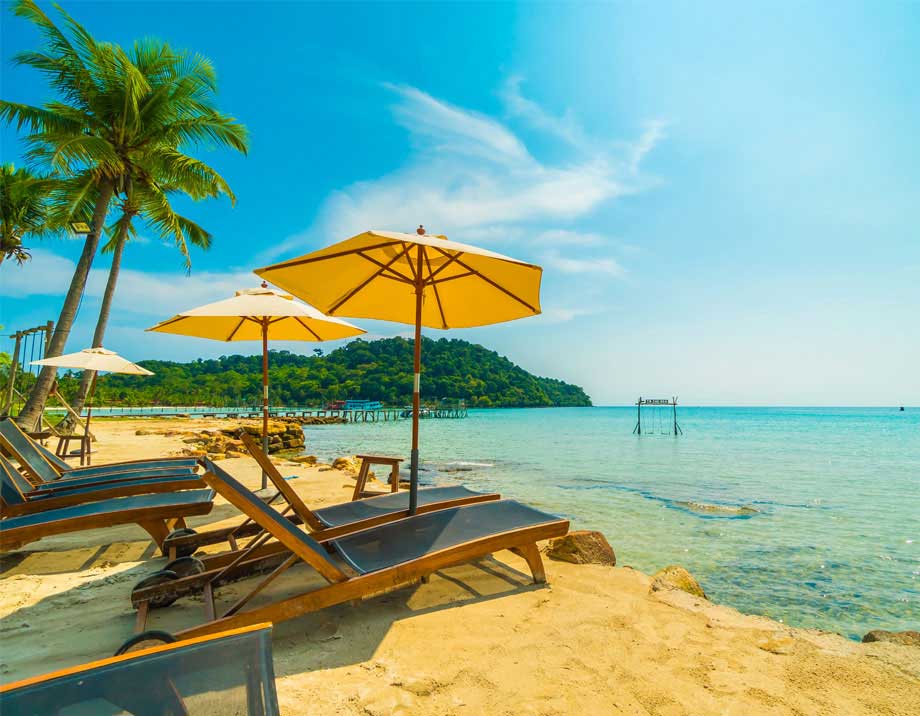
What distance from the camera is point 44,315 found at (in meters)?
10.7

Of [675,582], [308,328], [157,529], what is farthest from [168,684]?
[308,328]

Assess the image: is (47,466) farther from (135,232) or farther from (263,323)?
(135,232)

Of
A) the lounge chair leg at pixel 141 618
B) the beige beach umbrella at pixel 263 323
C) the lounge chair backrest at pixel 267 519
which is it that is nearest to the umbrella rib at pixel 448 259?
the beige beach umbrella at pixel 263 323

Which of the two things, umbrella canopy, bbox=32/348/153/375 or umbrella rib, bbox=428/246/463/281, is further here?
umbrella canopy, bbox=32/348/153/375

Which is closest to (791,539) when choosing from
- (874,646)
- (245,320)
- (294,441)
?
(874,646)

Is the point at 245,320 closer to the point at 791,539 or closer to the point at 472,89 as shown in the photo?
the point at 472,89

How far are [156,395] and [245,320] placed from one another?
5991 centimetres

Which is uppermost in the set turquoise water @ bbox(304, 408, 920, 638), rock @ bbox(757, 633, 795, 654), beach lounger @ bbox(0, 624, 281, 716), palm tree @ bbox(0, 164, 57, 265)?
palm tree @ bbox(0, 164, 57, 265)

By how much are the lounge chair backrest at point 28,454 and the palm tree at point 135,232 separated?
26.7 ft

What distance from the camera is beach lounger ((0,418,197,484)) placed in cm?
432

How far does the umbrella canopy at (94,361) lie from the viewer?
826 cm

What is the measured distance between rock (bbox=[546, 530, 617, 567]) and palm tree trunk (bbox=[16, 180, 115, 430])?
11.0 meters

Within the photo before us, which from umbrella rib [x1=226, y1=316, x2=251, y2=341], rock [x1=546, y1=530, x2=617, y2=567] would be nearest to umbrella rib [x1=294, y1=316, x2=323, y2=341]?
umbrella rib [x1=226, y1=316, x2=251, y2=341]

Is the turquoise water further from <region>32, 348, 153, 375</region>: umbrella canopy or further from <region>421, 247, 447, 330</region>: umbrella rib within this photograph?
<region>32, 348, 153, 375</region>: umbrella canopy
